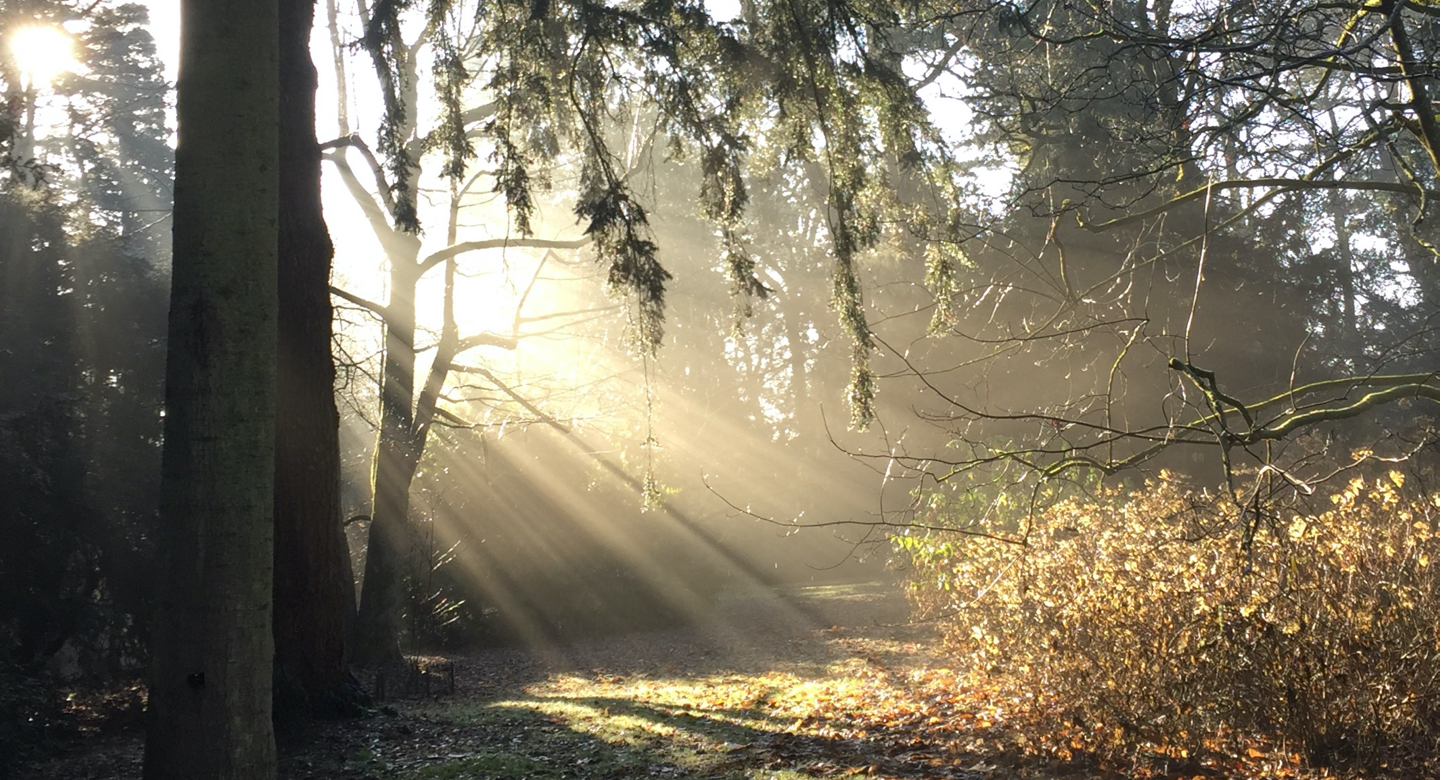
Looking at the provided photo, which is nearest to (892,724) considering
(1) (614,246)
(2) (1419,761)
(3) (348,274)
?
(2) (1419,761)

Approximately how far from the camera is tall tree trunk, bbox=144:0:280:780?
4188 mm

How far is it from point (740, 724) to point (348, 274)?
50.2 ft

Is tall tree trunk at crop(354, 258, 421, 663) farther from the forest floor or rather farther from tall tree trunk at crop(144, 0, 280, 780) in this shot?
tall tree trunk at crop(144, 0, 280, 780)

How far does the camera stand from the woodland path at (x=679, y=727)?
6.19 metres

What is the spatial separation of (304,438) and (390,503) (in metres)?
5.49

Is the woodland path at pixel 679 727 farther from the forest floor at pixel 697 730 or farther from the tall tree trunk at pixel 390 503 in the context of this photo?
the tall tree trunk at pixel 390 503

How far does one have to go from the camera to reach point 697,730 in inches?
302

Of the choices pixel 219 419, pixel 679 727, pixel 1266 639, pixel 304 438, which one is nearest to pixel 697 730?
pixel 679 727

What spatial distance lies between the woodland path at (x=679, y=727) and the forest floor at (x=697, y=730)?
0.8 inches

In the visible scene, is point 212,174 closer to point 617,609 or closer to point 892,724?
point 892,724

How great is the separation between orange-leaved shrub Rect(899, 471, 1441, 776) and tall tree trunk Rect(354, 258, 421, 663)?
8.55m

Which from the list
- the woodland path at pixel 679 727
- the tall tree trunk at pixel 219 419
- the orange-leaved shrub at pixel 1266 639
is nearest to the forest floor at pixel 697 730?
the woodland path at pixel 679 727

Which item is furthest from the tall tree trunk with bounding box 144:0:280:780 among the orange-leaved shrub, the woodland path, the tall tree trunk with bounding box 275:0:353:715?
the orange-leaved shrub

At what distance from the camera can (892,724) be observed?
741 cm
